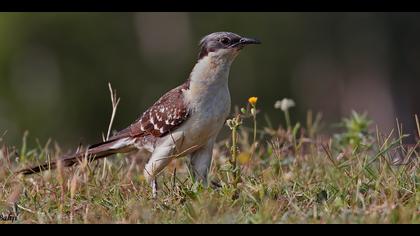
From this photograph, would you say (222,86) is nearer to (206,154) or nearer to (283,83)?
(206,154)

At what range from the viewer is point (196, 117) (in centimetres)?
754

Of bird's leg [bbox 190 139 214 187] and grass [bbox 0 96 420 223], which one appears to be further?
bird's leg [bbox 190 139 214 187]

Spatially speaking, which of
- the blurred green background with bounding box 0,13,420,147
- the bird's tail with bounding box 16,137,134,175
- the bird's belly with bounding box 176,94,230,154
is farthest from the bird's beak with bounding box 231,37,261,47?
the blurred green background with bounding box 0,13,420,147

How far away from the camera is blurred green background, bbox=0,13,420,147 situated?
3612cm

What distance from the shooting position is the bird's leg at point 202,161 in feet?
24.4

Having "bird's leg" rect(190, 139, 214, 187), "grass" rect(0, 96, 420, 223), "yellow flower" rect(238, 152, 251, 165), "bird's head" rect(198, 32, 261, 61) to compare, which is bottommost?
"yellow flower" rect(238, 152, 251, 165)

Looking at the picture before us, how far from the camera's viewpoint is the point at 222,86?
7617 mm

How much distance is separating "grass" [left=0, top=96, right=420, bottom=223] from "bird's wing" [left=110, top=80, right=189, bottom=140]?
0.33m

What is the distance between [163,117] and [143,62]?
105 ft

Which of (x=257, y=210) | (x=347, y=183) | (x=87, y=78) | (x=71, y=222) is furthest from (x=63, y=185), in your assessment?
(x=87, y=78)

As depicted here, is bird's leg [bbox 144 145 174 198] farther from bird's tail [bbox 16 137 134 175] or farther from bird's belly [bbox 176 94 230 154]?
bird's tail [bbox 16 137 134 175]

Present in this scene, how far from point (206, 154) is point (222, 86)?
1.91ft

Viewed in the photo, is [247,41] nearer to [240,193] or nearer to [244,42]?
[244,42]

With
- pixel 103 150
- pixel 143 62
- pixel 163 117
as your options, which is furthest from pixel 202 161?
pixel 143 62
